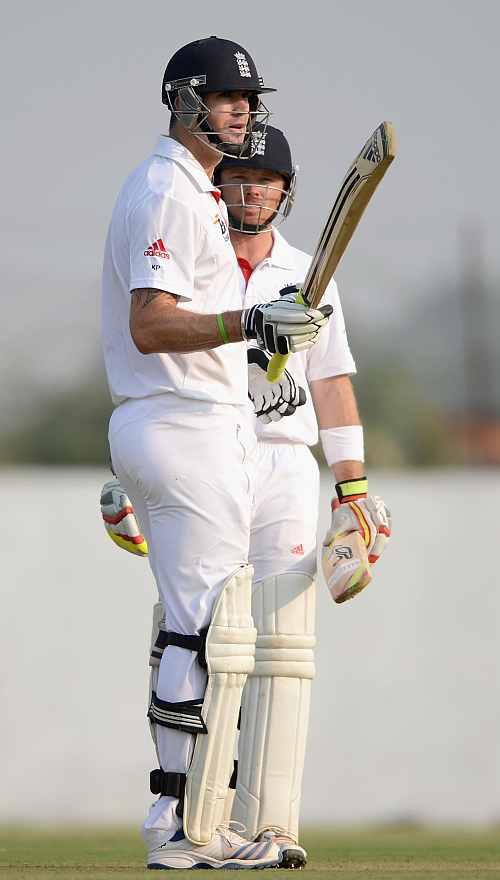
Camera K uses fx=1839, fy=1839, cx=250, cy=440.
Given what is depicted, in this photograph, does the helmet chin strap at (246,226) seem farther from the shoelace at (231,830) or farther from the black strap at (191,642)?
the shoelace at (231,830)

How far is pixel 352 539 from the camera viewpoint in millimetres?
4723

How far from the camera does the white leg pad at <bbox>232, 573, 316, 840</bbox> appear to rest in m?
4.50

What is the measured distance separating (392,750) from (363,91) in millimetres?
7052

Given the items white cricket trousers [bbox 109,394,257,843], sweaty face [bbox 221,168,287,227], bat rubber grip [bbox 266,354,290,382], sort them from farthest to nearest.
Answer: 1. sweaty face [bbox 221,168,287,227]
2. bat rubber grip [bbox 266,354,290,382]
3. white cricket trousers [bbox 109,394,257,843]

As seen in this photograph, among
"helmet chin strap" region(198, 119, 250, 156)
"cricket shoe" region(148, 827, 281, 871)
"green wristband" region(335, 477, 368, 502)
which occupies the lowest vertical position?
"cricket shoe" region(148, 827, 281, 871)

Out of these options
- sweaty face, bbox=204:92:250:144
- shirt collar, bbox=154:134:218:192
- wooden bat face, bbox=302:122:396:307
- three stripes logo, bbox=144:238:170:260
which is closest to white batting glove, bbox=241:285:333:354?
wooden bat face, bbox=302:122:396:307

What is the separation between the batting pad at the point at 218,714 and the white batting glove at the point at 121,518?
81 centimetres

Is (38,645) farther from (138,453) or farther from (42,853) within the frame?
(138,453)

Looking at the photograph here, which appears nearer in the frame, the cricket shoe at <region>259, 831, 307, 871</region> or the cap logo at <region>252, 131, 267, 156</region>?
the cricket shoe at <region>259, 831, 307, 871</region>

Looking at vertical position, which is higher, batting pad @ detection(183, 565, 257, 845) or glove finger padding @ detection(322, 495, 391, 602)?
glove finger padding @ detection(322, 495, 391, 602)

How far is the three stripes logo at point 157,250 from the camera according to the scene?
3.98 meters

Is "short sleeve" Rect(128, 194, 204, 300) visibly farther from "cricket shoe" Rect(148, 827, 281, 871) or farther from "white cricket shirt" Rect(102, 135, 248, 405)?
"cricket shoe" Rect(148, 827, 281, 871)

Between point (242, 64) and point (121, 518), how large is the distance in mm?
1250

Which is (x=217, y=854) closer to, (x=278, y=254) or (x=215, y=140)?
(x=215, y=140)
